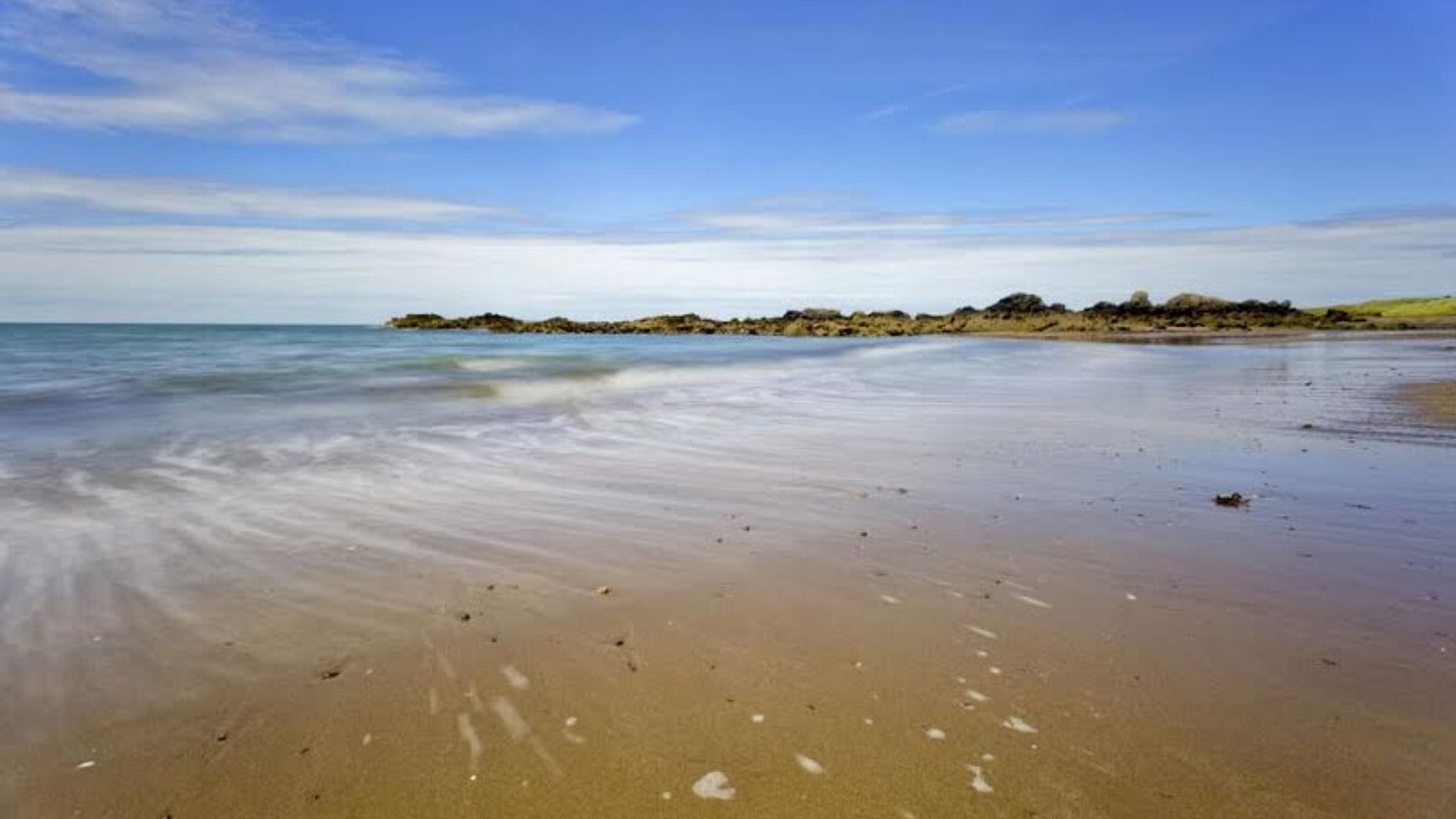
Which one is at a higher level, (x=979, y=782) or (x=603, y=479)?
(x=603, y=479)

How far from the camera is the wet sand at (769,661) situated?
2.71 m

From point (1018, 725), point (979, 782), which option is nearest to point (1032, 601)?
point (1018, 725)

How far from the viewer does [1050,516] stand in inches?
243

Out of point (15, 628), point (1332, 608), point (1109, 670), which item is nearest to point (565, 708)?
point (1109, 670)

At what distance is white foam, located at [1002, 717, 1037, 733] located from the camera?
3022mm

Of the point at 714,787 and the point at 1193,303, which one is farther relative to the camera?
the point at 1193,303

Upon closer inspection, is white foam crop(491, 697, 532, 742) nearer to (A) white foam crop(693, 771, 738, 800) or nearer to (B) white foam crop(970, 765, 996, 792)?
(A) white foam crop(693, 771, 738, 800)

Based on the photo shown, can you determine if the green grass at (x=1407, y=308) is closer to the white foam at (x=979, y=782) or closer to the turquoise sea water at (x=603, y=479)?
the turquoise sea water at (x=603, y=479)

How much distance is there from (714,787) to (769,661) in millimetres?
973

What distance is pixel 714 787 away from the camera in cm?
271

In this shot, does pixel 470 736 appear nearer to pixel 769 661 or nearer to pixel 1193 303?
pixel 769 661

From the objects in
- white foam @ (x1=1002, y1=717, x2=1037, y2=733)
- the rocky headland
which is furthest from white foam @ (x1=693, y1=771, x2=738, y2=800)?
the rocky headland

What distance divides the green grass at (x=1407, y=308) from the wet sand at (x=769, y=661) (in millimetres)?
77832

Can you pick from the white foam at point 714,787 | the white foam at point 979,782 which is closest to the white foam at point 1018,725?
the white foam at point 979,782
